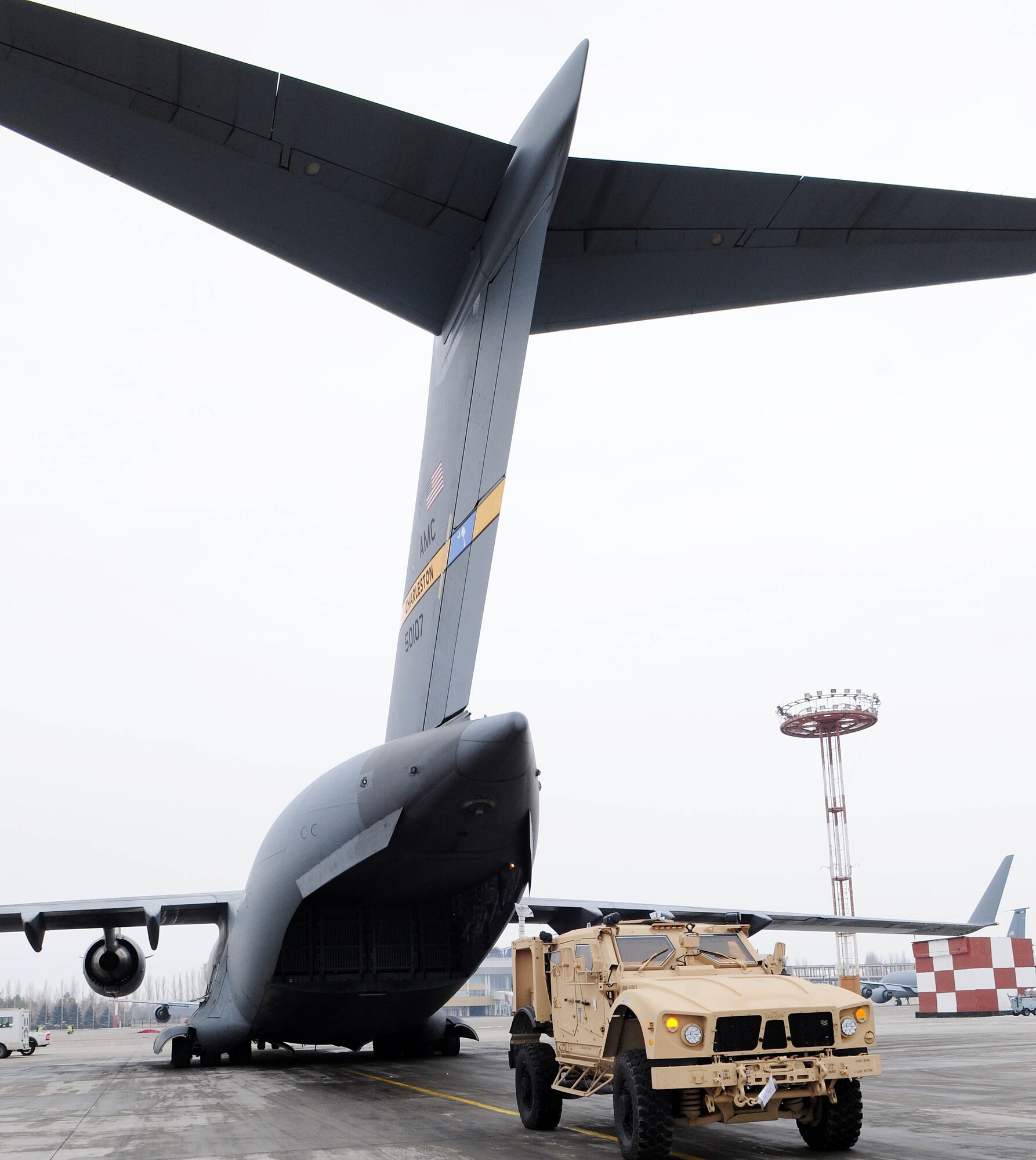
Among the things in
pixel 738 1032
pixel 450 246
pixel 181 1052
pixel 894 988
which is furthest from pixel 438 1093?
pixel 894 988

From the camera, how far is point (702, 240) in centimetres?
830

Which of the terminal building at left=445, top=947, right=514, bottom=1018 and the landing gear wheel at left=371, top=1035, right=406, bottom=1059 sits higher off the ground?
the terminal building at left=445, top=947, right=514, bottom=1018

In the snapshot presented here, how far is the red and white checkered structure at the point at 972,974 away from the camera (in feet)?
91.5

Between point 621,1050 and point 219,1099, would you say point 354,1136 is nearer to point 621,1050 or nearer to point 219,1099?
point 621,1050

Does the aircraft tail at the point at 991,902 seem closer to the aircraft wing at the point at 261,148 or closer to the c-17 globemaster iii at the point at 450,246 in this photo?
the c-17 globemaster iii at the point at 450,246

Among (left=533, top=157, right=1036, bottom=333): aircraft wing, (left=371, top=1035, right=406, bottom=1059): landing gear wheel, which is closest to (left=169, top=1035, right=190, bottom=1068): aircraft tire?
(left=371, top=1035, right=406, bottom=1059): landing gear wheel

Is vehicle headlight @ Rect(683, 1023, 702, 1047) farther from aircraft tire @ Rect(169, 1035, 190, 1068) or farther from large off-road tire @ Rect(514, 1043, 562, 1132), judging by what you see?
aircraft tire @ Rect(169, 1035, 190, 1068)

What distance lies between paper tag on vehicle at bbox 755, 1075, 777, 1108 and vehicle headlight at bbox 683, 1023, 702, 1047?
42cm

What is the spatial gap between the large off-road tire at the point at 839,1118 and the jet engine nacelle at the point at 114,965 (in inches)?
499

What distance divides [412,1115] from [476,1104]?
2.82 ft

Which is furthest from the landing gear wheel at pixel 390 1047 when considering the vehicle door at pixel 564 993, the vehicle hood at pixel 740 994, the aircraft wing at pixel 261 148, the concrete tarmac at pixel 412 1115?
the aircraft wing at pixel 261 148

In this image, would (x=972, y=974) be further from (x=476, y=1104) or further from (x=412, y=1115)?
(x=412, y=1115)

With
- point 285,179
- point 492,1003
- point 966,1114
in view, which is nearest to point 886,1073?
point 966,1114

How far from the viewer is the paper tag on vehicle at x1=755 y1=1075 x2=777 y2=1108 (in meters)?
5.96
